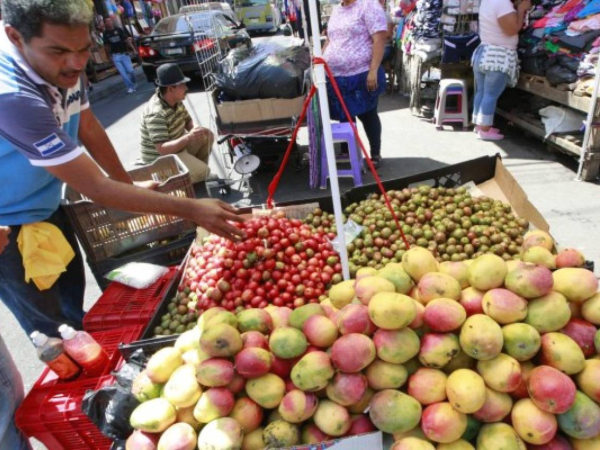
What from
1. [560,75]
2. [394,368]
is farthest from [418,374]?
[560,75]

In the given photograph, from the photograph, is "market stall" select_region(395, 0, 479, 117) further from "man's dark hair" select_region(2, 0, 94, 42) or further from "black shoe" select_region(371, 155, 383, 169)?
"man's dark hair" select_region(2, 0, 94, 42)

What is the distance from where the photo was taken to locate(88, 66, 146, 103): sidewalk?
11.7 metres

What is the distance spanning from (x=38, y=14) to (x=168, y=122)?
286 centimetres

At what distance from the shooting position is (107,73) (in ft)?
49.4

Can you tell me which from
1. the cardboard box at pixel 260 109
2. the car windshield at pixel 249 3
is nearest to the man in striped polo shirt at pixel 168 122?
the cardboard box at pixel 260 109

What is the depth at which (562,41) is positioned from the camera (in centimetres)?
470

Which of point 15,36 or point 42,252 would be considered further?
point 42,252

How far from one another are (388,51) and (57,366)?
8415 mm

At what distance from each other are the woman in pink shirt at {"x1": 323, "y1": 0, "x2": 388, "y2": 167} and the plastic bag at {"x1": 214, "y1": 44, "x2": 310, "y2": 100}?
0.42 m

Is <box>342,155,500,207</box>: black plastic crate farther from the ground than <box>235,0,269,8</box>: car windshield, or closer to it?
closer to it

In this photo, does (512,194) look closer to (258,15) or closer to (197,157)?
(197,157)

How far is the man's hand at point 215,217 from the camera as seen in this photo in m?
1.84

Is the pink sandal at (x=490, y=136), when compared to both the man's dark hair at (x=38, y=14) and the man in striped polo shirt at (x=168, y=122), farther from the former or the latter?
the man's dark hair at (x=38, y=14)

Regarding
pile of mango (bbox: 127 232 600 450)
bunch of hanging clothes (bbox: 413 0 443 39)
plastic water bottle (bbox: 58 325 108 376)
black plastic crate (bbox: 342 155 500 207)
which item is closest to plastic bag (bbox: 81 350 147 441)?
pile of mango (bbox: 127 232 600 450)
